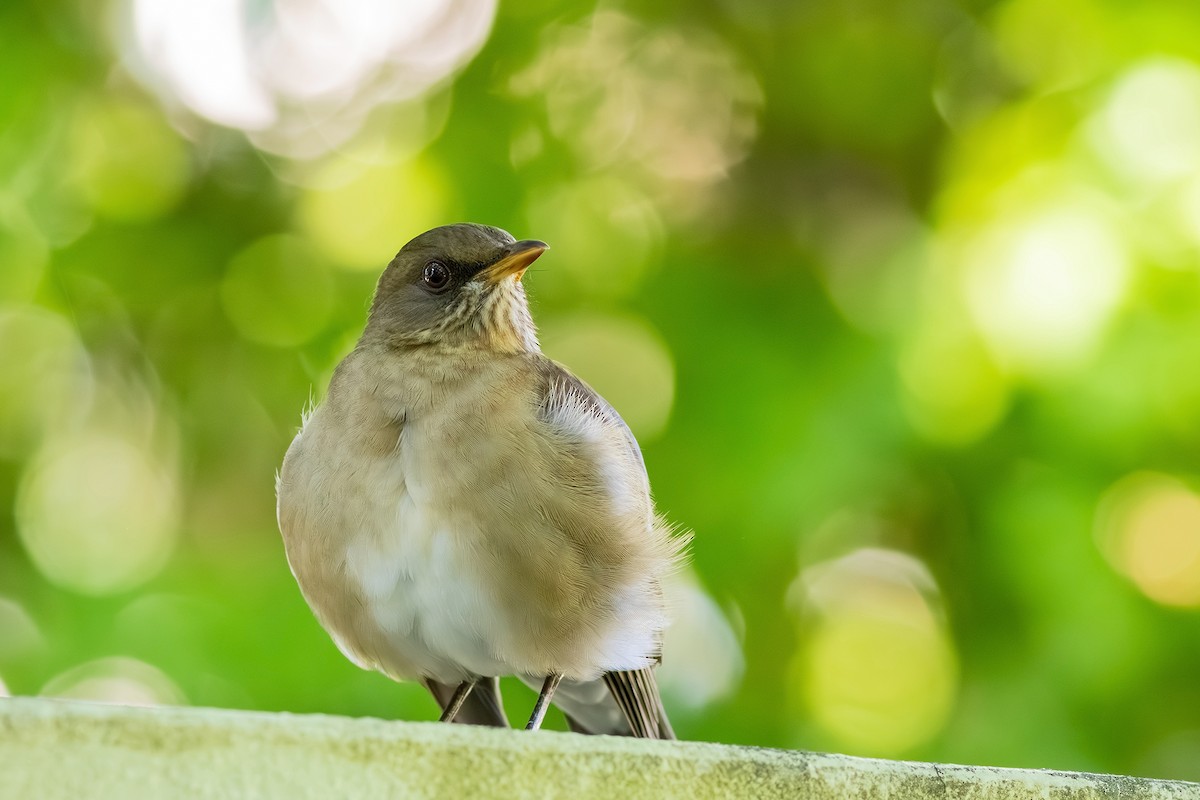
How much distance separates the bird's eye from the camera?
3471 mm

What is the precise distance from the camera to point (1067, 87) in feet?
13.9

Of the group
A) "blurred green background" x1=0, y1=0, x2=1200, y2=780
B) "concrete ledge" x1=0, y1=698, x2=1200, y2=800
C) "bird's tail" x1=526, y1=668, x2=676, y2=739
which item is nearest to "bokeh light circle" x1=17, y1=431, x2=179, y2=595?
"blurred green background" x1=0, y1=0, x2=1200, y2=780

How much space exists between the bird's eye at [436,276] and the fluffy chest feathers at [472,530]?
0.41 m

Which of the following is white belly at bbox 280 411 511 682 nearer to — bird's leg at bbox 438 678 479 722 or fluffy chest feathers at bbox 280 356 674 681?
fluffy chest feathers at bbox 280 356 674 681

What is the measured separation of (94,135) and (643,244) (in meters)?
2.05

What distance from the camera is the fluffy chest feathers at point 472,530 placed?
2.79 meters

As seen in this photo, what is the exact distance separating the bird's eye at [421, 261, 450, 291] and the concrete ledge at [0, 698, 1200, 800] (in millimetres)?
2013

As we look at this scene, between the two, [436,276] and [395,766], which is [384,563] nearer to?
[436,276]

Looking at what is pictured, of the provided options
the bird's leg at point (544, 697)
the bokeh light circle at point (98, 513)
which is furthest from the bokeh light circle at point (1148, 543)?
the bokeh light circle at point (98, 513)

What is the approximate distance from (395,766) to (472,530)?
1255 millimetres

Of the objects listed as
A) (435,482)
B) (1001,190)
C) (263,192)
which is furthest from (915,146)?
(435,482)

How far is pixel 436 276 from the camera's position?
349 cm

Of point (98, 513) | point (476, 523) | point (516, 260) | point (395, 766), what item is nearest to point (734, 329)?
point (516, 260)

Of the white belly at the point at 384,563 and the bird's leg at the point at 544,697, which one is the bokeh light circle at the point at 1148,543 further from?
the white belly at the point at 384,563
